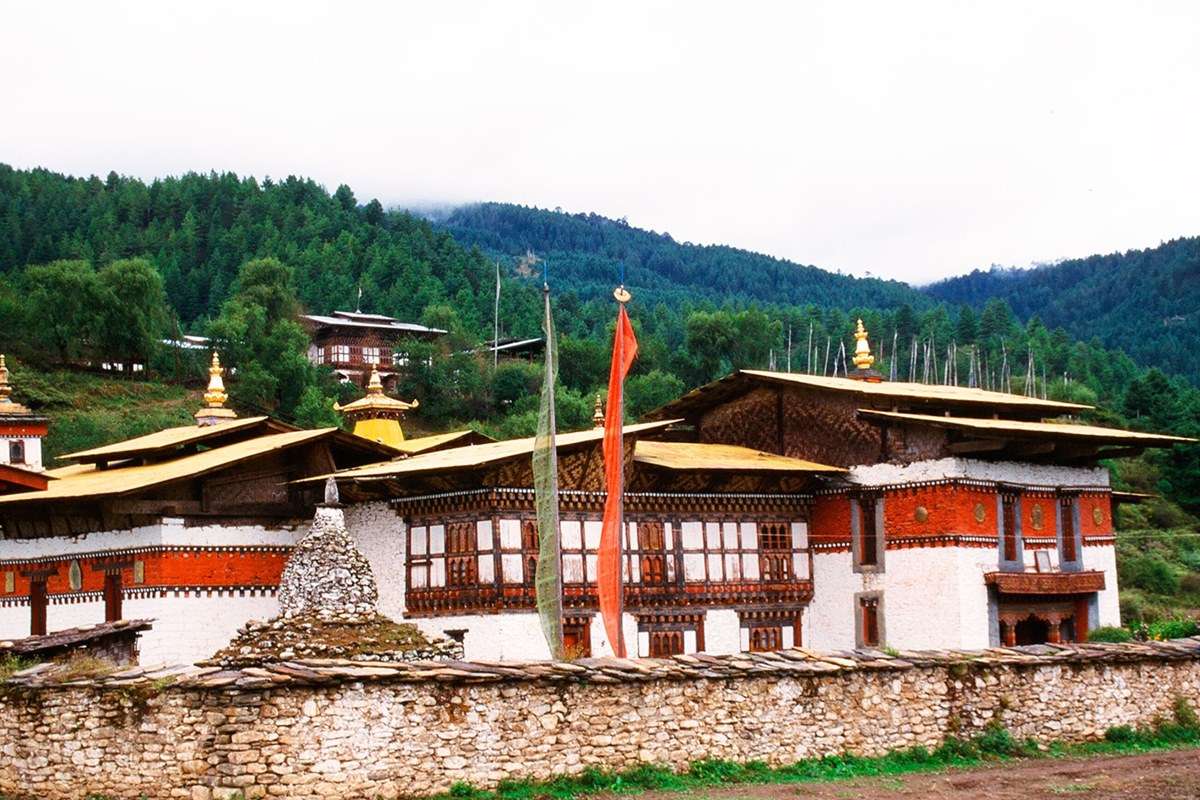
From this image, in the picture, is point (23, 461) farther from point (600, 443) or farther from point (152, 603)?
point (600, 443)

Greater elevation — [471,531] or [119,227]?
[119,227]

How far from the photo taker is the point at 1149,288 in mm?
174750

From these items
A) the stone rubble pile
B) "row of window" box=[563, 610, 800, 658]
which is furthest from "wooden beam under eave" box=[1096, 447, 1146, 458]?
the stone rubble pile

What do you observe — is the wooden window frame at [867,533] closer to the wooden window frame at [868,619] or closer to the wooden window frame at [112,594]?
the wooden window frame at [868,619]

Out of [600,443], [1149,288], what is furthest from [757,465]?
[1149,288]

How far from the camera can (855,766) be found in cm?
2081

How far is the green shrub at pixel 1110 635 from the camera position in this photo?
105 feet

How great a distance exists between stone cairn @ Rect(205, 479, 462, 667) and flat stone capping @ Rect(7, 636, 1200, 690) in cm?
350

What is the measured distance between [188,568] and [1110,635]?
1827 centimetres

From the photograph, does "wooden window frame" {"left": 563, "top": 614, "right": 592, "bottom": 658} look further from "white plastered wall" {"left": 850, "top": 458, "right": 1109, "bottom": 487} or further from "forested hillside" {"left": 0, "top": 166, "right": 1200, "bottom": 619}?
"forested hillside" {"left": 0, "top": 166, "right": 1200, "bottom": 619}

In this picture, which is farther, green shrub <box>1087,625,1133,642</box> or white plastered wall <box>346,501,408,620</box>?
white plastered wall <box>346,501,408,620</box>

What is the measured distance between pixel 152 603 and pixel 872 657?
17030 mm

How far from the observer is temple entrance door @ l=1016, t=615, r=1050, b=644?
3609cm

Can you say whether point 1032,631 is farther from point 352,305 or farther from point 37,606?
point 352,305
